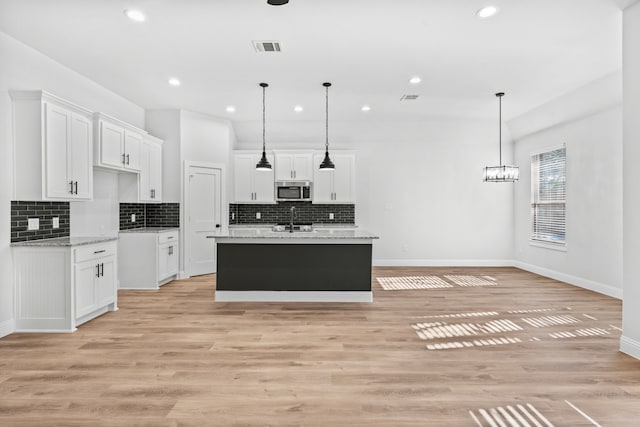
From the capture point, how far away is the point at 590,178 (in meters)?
5.64

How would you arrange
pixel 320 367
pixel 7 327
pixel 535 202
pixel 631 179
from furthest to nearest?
pixel 535 202, pixel 7 327, pixel 631 179, pixel 320 367

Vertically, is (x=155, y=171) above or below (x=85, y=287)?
above

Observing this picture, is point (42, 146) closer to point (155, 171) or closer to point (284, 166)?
point (155, 171)

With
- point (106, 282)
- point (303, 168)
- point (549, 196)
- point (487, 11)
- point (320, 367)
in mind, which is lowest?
point (320, 367)

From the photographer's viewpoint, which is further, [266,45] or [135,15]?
[266,45]

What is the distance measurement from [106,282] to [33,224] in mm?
1009

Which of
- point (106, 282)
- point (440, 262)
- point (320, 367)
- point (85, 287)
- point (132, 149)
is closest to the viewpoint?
point (320, 367)

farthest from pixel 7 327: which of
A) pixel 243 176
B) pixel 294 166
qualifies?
pixel 294 166

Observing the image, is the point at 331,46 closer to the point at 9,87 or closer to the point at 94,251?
the point at 9,87

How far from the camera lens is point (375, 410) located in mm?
2289

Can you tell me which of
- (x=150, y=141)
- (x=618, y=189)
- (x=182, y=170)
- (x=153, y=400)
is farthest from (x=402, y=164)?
(x=153, y=400)

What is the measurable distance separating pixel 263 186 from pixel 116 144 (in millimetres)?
3044

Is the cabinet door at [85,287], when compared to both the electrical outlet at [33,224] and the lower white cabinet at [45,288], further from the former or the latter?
the electrical outlet at [33,224]

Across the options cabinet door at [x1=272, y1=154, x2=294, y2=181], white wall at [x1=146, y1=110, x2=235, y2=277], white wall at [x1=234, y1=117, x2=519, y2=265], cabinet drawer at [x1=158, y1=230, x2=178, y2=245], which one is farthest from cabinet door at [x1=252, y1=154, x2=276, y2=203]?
cabinet drawer at [x1=158, y1=230, x2=178, y2=245]
